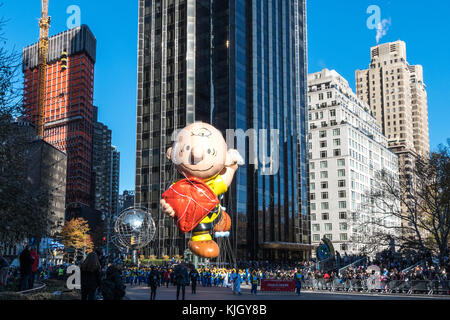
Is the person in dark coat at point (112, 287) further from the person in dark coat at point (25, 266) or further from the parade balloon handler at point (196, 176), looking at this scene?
the parade balloon handler at point (196, 176)

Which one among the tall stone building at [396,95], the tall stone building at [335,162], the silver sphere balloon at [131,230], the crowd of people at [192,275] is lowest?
the crowd of people at [192,275]

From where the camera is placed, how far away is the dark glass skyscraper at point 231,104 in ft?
238

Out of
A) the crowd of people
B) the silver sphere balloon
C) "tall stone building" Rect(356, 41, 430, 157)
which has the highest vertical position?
"tall stone building" Rect(356, 41, 430, 157)

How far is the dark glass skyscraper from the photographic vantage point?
72.6 metres

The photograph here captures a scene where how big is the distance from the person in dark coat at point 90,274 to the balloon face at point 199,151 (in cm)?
1318

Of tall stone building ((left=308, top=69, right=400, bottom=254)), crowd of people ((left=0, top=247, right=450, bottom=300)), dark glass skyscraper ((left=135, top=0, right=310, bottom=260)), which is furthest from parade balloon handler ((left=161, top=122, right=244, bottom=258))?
tall stone building ((left=308, top=69, right=400, bottom=254))

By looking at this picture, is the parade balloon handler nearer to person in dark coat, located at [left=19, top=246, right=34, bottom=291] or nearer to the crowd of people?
the crowd of people

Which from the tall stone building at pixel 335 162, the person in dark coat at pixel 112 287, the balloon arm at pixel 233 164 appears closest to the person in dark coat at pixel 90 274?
the person in dark coat at pixel 112 287

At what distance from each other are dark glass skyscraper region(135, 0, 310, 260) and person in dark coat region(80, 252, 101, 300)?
2152 inches

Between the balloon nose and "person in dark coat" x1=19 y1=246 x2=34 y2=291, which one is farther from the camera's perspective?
the balloon nose

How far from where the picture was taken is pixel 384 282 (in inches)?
1276

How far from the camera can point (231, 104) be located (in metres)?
72.4

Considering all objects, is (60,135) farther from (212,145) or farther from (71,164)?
(212,145)

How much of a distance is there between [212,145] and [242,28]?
53161 millimetres
